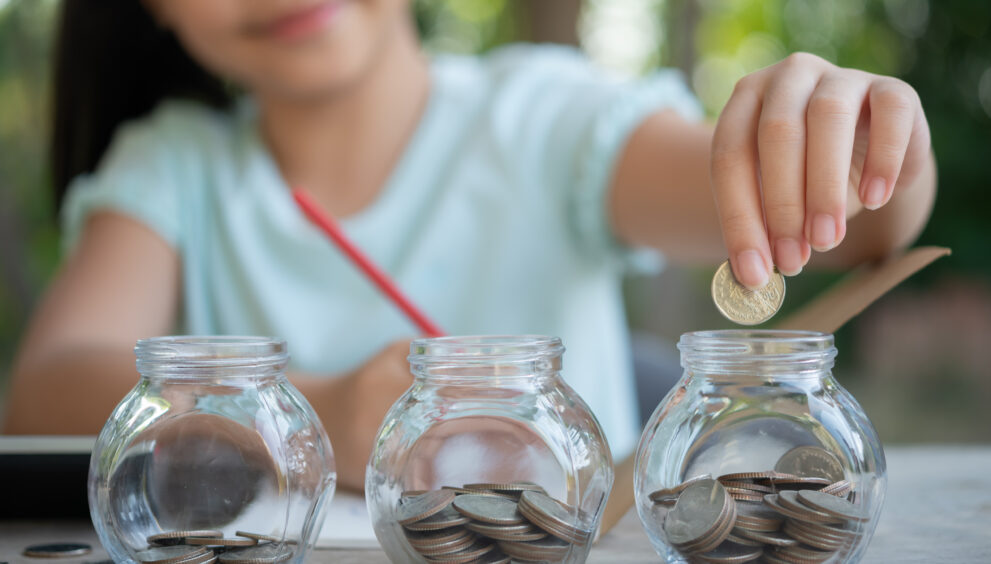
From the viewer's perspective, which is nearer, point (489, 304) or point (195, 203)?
point (489, 304)

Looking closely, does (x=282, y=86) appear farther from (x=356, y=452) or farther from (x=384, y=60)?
(x=356, y=452)

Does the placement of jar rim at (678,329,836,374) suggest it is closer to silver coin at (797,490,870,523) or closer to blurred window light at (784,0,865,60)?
silver coin at (797,490,870,523)

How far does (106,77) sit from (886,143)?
1665 mm

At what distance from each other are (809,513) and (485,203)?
47.4 inches

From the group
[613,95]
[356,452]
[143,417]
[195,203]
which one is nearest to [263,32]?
[195,203]

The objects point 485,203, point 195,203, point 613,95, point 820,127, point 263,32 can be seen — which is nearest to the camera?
point 820,127

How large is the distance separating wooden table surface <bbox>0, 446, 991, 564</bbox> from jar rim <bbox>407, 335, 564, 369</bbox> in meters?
0.16

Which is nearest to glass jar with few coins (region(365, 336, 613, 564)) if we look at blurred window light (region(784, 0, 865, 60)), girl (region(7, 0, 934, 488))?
girl (region(7, 0, 934, 488))

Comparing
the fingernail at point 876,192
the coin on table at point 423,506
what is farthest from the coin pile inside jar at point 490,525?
the fingernail at point 876,192

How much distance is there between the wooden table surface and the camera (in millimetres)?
650

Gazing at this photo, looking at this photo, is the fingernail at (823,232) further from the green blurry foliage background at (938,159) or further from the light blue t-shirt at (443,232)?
the green blurry foliage background at (938,159)

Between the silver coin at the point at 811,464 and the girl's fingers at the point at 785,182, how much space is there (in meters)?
0.13

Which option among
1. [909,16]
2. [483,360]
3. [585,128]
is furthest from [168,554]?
[909,16]

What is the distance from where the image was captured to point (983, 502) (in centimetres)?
81
